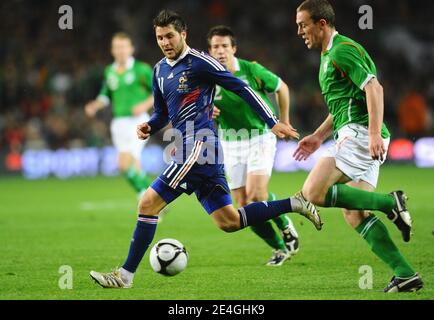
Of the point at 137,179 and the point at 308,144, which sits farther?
the point at 137,179

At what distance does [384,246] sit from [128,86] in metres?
7.14

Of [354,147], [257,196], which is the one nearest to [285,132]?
[354,147]

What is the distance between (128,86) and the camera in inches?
505

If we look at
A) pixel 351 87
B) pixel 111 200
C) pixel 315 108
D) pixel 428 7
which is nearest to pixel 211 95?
pixel 351 87

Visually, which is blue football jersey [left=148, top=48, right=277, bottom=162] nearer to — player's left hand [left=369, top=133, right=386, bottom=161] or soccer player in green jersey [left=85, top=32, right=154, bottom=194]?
player's left hand [left=369, top=133, right=386, bottom=161]

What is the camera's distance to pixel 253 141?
859cm

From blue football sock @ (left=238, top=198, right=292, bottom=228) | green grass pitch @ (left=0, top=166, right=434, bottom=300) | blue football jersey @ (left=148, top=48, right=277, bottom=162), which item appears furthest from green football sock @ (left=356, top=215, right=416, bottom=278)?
blue football jersey @ (left=148, top=48, right=277, bottom=162)

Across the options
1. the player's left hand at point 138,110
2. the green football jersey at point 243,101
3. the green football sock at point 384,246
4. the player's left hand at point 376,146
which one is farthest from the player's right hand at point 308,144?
the player's left hand at point 138,110

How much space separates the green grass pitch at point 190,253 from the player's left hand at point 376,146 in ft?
3.22

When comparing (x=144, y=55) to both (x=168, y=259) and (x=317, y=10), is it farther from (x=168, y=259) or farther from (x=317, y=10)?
(x=317, y=10)

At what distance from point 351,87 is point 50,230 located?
5639 mm

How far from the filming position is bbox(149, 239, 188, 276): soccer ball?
6.71m

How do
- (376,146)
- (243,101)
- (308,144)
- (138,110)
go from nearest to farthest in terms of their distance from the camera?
(376,146) < (308,144) < (243,101) < (138,110)

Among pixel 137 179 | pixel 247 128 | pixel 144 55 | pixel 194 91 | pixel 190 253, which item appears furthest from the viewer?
pixel 144 55
